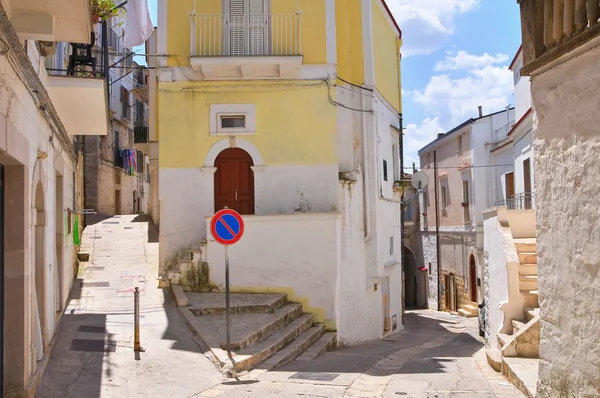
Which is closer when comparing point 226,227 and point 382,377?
point 382,377

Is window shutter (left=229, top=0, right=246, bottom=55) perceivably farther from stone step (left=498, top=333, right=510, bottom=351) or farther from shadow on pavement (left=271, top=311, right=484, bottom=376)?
stone step (left=498, top=333, right=510, bottom=351)

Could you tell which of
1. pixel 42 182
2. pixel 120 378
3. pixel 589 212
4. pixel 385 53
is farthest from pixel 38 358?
pixel 385 53

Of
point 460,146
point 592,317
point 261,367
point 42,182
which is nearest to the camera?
point 592,317

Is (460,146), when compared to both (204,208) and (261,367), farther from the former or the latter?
(261,367)

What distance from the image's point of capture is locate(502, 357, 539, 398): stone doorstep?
6886 mm

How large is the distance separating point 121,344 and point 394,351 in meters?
5.64

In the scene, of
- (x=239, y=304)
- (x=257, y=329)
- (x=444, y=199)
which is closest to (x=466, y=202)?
(x=444, y=199)

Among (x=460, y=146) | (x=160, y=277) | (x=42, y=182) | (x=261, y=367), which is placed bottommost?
(x=261, y=367)

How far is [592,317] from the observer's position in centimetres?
488

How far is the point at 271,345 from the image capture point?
33.2ft

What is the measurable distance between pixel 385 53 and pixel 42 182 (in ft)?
39.4

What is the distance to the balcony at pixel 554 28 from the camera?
15.9 ft

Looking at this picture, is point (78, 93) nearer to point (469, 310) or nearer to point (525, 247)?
point (525, 247)

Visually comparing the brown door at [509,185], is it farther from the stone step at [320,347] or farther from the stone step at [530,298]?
the stone step at [530,298]
